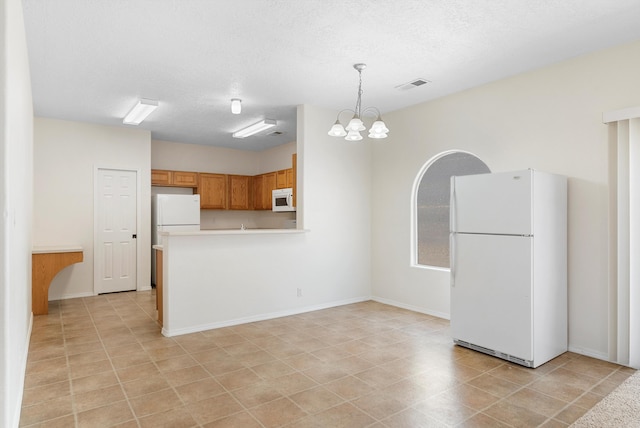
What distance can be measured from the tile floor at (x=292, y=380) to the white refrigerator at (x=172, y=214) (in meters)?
2.44

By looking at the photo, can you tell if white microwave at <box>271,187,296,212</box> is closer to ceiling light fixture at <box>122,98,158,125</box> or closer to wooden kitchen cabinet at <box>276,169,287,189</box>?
wooden kitchen cabinet at <box>276,169,287,189</box>

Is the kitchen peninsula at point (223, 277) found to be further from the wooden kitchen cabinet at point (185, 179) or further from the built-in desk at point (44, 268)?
the wooden kitchen cabinet at point (185, 179)

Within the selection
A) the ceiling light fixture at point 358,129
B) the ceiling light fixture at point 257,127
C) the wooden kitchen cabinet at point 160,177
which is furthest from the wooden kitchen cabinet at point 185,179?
the ceiling light fixture at point 358,129

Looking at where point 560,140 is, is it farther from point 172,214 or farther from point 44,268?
point 44,268

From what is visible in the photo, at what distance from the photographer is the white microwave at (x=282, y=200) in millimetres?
6715

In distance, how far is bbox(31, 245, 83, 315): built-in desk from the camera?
479 cm

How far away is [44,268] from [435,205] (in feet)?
16.5

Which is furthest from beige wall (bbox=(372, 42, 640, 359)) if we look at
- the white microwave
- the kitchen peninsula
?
the white microwave

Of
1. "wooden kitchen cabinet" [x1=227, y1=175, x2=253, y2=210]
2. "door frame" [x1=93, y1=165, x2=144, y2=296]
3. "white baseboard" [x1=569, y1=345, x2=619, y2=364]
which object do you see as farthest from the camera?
"wooden kitchen cabinet" [x1=227, y1=175, x2=253, y2=210]

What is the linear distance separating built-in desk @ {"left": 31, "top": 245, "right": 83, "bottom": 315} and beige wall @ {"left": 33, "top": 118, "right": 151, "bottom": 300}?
73cm

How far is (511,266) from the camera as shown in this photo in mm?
3295

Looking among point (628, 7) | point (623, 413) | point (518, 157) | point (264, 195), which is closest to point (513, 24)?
point (628, 7)

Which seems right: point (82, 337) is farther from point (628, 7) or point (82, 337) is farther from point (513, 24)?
point (628, 7)

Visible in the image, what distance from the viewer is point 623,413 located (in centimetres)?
195
